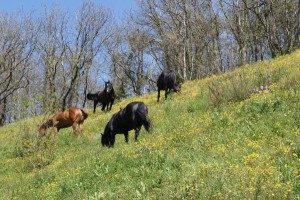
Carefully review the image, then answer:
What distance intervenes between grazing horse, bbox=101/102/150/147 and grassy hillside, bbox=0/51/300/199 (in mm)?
519

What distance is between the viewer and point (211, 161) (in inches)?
273

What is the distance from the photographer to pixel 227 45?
49.2m

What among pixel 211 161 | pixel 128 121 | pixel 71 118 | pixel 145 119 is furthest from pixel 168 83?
pixel 211 161

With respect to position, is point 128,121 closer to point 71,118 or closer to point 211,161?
point 71,118

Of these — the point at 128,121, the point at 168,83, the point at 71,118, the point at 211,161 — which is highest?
the point at 168,83

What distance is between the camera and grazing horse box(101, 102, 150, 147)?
13.4 meters

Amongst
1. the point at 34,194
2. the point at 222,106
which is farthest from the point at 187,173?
the point at 222,106

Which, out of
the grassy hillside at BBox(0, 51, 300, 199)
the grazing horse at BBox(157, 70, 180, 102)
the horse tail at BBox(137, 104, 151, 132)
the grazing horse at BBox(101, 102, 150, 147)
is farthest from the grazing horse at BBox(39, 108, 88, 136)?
the horse tail at BBox(137, 104, 151, 132)

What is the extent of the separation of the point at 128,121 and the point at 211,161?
7340 mm

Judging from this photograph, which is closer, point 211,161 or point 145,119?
point 211,161

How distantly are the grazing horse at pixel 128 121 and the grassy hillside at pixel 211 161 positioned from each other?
0.52 m

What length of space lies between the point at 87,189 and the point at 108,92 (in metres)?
18.2

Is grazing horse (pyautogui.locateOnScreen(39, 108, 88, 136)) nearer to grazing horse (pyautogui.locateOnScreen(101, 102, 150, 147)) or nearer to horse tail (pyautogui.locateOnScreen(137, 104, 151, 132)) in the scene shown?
grazing horse (pyautogui.locateOnScreen(101, 102, 150, 147))

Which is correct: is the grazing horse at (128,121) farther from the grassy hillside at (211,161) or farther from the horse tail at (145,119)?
the grassy hillside at (211,161)
